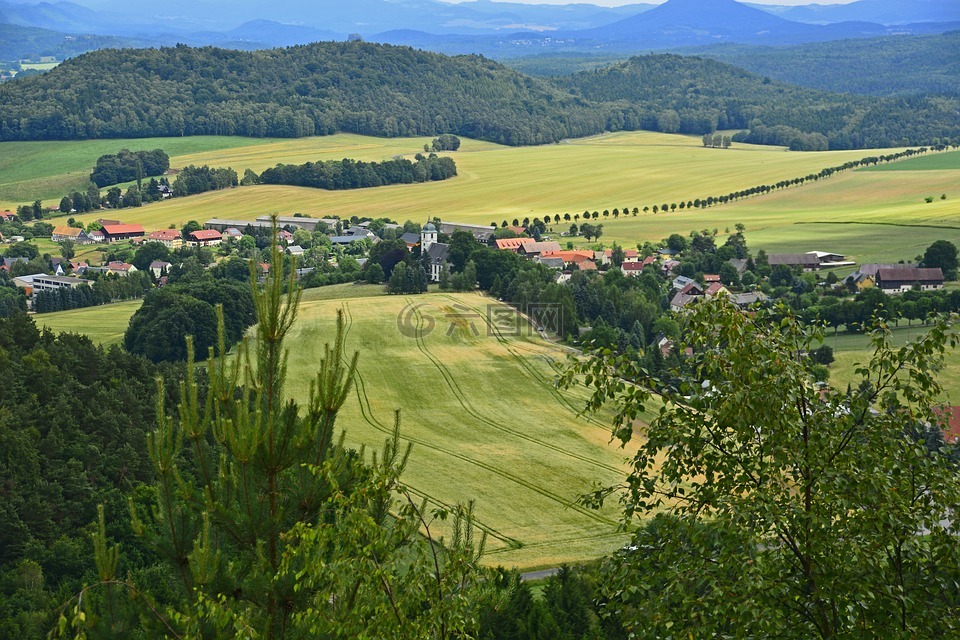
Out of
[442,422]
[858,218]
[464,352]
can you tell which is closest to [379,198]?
[858,218]

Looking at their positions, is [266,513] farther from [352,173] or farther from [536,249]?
[352,173]

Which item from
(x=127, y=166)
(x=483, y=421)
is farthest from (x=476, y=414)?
(x=127, y=166)

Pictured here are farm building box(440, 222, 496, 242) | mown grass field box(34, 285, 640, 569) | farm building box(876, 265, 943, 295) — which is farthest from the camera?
farm building box(440, 222, 496, 242)

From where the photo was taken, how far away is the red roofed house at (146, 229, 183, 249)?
3818 inches

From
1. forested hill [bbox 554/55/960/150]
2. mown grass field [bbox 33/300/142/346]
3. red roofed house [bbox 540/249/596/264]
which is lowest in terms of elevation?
mown grass field [bbox 33/300/142/346]

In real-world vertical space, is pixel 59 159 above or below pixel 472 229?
above

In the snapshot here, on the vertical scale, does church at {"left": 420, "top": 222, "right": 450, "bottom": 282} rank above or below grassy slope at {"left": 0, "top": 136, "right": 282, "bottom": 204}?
below

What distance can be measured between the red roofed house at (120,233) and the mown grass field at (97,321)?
3107 cm

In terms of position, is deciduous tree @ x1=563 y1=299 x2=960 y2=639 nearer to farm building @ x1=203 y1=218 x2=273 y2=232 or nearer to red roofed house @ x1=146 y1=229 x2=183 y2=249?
red roofed house @ x1=146 y1=229 x2=183 y2=249

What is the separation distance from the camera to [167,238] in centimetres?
9838

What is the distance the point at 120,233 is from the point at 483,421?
67823mm

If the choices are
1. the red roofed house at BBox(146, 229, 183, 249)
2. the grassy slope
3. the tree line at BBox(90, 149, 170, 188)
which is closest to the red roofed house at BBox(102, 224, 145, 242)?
the red roofed house at BBox(146, 229, 183, 249)

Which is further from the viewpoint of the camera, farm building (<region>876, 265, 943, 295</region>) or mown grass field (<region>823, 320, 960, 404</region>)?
farm building (<region>876, 265, 943, 295</region>)

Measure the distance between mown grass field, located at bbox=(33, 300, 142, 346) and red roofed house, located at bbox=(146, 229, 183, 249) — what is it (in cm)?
2481
